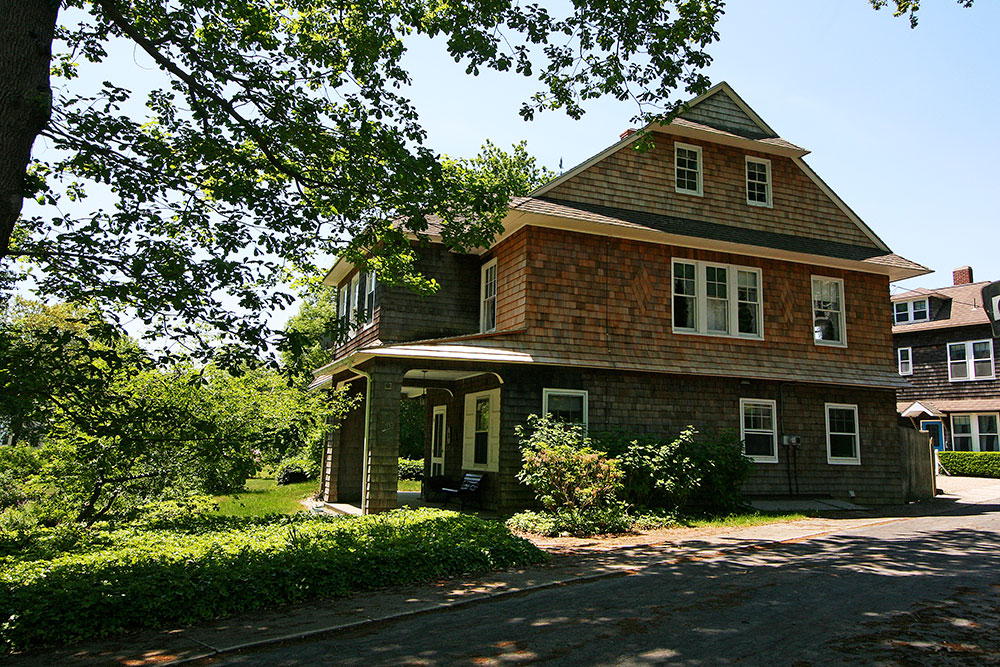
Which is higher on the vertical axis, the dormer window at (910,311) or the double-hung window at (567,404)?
the dormer window at (910,311)

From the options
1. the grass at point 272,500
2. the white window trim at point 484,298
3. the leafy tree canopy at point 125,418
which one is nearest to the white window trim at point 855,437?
the white window trim at point 484,298

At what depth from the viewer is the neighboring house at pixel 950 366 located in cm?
2884

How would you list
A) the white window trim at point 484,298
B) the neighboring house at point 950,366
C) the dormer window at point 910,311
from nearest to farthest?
1. the white window trim at point 484,298
2. the neighboring house at point 950,366
3. the dormer window at point 910,311

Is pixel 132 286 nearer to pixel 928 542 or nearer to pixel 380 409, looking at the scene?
pixel 380 409

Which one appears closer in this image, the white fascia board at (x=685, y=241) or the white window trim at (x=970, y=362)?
the white fascia board at (x=685, y=241)

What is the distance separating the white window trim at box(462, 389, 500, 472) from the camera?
15688 mm

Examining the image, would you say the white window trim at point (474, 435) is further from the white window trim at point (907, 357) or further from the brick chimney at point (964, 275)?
the brick chimney at point (964, 275)

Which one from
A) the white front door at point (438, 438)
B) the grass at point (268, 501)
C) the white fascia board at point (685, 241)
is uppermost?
the white fascia board at point (685, 241)

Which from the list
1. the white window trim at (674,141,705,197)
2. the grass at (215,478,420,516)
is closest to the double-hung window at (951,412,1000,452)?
the white window trim at (674,141,705,197)

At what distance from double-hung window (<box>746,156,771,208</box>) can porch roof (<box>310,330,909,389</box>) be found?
13.5ft

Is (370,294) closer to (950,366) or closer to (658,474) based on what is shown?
(658,474)

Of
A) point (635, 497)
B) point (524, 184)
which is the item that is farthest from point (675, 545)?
point (524, 184)

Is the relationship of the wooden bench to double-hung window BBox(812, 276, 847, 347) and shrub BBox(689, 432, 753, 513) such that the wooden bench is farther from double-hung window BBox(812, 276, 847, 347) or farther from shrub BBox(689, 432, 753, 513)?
double-hung window BBox(812, 276, 847, 347)

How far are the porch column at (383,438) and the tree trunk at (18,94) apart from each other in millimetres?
7612
